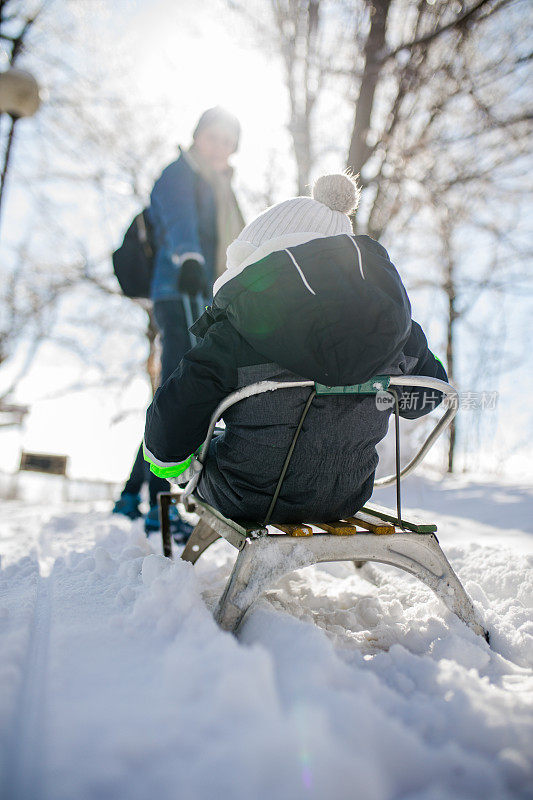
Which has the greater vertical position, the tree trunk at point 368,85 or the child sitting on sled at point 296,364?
the tree trunk at point 368,85

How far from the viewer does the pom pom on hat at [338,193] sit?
1.58 metres

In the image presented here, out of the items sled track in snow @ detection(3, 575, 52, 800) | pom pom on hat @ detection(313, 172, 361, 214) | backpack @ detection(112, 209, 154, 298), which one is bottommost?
sled track in snow @ detection(3, 575, 52, 800)

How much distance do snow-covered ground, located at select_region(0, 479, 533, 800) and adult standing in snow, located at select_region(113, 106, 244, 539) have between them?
1476 mm

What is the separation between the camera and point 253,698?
885mm

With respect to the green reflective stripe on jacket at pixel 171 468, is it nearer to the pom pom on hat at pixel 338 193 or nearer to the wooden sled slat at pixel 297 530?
the wooden sled slat at pixel 297 530

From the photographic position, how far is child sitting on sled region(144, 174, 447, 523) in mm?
1181

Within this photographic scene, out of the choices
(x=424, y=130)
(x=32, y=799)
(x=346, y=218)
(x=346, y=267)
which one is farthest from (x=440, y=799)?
(x=424, y=130)

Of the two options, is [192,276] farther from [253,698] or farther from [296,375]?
[253,698]

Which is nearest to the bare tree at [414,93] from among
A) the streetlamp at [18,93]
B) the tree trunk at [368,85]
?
the tree trunk at [368,85]

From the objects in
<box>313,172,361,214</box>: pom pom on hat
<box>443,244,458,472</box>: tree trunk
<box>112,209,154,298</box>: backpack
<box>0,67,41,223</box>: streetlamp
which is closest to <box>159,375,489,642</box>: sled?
<box>313,172,361,214</box>: pom pom on hat

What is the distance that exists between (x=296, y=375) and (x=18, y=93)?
27.9ft

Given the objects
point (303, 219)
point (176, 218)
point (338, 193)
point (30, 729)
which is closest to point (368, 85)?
point (176, 218)

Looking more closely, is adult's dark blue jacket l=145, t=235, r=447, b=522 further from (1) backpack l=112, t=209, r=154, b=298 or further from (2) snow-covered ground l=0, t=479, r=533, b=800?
(1) backpack l=112, t=209, r=154, b=298

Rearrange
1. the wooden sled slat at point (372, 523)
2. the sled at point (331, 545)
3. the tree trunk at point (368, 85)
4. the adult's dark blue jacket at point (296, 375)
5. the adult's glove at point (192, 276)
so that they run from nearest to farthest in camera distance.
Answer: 1. the adult's dark blue jacket at point (296, 375)
2. the sled at point (331, 545)
3. the wooden sled slat at point (372, 523)
4. the adult's glove at point (192, 276)
5. the tree trunk at point (368, 85)
